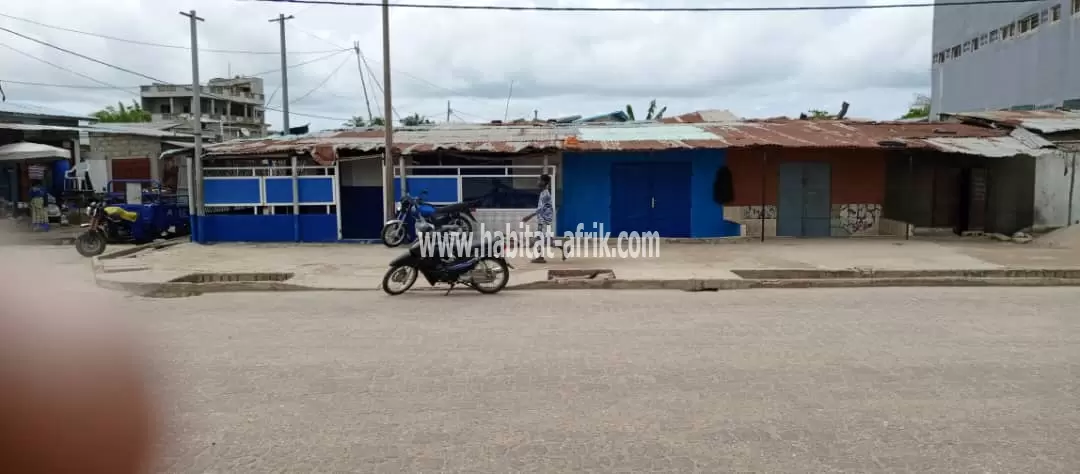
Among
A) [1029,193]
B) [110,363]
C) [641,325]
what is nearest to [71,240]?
[641,325]

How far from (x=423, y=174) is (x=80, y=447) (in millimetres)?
14767

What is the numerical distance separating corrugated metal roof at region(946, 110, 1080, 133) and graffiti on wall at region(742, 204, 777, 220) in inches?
219

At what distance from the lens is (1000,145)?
1552 cm

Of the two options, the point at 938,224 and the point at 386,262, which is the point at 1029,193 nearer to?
the point at 938,224

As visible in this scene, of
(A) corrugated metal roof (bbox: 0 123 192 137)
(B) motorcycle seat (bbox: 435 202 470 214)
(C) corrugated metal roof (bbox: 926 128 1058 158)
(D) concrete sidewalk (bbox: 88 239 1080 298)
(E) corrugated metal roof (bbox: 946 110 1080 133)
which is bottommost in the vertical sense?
(D) concrete sidewalk (bbox: 88 239 1080 298)

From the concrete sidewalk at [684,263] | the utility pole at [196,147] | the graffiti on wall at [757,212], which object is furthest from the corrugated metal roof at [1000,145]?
the utility pole at [196,147]

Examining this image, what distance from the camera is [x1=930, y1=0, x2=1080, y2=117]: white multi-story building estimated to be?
25.2 m

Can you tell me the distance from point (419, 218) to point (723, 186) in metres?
6.95

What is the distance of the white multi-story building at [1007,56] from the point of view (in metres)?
25.2

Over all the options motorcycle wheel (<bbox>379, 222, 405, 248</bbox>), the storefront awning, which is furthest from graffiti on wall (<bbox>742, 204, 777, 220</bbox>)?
the storefront awning

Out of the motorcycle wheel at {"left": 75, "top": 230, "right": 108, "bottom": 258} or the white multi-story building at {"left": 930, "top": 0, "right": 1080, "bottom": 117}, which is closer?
the motorcycle wheel at {"left": 75, "top": 230, "right": 108, "bottom": 258}

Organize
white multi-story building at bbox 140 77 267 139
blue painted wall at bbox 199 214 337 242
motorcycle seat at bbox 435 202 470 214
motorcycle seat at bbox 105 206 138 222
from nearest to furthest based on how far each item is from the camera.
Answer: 1. motorcycle seat at bbox 435 202 470 214
2. motorcycle seat at bbox 105 206 138 222
3. blue painted wall at bbox 199 214 337 242
4. white multi-story building at bbox 140 77 267 139

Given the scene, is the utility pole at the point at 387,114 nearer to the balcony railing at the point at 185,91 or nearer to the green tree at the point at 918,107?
the green tree at the point at 918,107

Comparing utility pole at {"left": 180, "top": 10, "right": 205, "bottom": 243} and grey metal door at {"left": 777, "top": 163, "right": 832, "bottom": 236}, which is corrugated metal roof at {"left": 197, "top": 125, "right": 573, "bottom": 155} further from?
grey metal door at {"left": 777, "top": 163, "right": 832, "bottom": 236}
